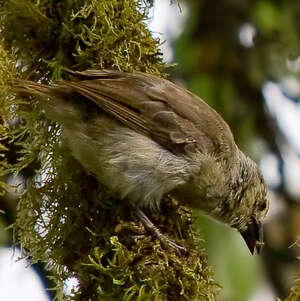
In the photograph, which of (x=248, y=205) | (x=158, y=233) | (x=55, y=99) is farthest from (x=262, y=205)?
(x=55, y=99)

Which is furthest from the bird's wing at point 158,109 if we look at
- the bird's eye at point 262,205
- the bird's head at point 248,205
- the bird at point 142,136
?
the bird's eye at point 262,205

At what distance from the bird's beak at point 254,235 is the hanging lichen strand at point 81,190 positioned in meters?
0.66

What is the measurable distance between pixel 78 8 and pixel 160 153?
848 mm

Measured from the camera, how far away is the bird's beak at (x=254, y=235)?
→ 558 centimetres

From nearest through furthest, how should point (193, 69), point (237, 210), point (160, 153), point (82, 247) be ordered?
point (82, 247) < point (160, 153) < point (237, 210) < point (193, 69)

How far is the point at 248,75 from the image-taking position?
716cm

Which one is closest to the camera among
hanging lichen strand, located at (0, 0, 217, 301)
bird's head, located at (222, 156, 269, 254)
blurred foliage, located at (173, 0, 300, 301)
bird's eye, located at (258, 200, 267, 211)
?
hanging lichen strand, located at (0, 0, 217, 301)

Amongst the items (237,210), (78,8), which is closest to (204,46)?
(237,210)

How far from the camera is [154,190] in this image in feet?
16.3

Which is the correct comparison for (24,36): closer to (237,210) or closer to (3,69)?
(3,69)

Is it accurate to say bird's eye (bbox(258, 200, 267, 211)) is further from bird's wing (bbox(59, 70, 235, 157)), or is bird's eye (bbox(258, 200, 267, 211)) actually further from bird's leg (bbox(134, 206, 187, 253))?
bird's leg (bbox(134, 206, 187, 253))

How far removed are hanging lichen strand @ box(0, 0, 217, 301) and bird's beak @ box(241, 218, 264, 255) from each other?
66 cm

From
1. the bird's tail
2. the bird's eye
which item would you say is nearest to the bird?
the bird's tail

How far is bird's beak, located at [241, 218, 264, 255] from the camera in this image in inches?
220
